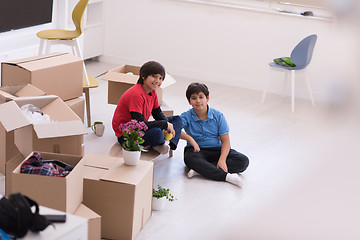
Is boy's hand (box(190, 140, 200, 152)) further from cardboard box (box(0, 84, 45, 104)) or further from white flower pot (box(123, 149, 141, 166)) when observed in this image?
cardboard box (box(0, 84, 45, 104))

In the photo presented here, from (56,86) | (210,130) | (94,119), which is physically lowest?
(94,119)

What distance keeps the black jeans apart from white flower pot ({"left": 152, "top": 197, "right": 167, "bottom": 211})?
500 millimetres

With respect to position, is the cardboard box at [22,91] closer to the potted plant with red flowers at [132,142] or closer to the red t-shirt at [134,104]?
the red t-shirt at [134,104]

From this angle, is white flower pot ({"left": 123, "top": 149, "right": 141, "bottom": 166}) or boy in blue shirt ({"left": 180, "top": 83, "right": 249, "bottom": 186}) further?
boy in blue shirt ({"left": 180, "top": 83, "right": 249, "bottom": 186})

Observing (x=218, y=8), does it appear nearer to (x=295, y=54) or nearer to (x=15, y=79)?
(x=295, y=54)

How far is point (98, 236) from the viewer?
2098 mm

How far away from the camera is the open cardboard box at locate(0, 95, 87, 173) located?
228 cm

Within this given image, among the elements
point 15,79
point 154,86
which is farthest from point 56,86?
point 154,86

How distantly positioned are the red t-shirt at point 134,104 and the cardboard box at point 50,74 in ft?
1.41

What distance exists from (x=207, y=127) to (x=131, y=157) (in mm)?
913

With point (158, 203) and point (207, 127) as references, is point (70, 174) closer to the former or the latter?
point (158, 203)

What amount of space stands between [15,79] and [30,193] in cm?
126

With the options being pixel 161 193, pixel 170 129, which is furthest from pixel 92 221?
pixel 170 129

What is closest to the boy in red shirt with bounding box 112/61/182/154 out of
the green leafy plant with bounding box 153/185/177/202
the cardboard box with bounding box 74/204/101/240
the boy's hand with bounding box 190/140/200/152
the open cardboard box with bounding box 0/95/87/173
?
the boy's hand with bounding box 190/140/200/152
